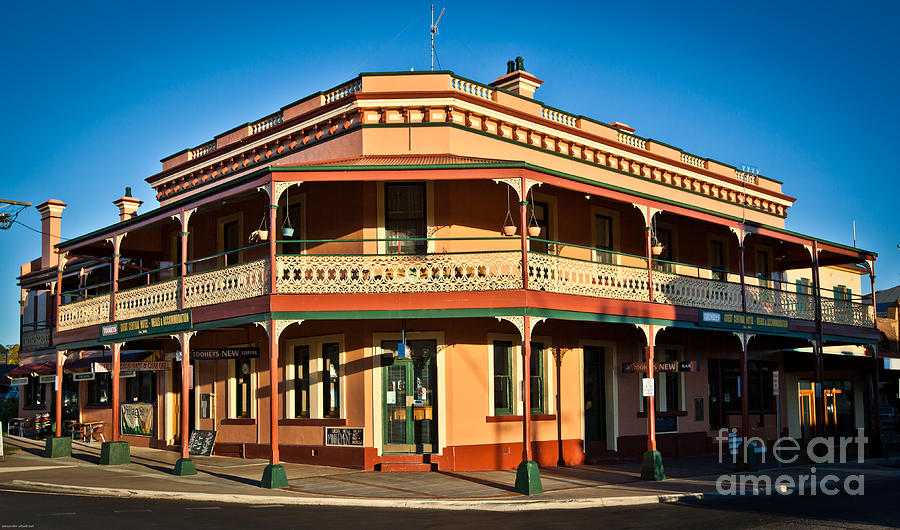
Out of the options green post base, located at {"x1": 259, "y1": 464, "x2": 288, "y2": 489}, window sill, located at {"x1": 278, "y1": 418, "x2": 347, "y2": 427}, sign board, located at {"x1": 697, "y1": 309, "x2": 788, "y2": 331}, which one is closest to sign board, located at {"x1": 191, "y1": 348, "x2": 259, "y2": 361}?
window sill, located at {"x1": 278, "y1": 418, "x2": 347, "y2": 427}

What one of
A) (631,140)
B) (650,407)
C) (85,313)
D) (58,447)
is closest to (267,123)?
(85,313)

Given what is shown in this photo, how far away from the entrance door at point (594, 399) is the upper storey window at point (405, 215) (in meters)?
5.68

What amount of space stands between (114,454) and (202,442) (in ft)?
8.48

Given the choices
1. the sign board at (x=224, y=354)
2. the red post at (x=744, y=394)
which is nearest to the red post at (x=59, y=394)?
the sign board at (x=224, y=354)

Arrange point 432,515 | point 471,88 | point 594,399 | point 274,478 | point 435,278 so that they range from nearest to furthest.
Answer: point 432,515 < point 274,478 < point 435,278 < point 471,88 < point 594,399

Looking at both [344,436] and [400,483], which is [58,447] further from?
[400,483]

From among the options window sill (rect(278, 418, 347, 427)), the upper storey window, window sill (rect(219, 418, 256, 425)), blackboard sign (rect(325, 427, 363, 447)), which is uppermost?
the upper storey window

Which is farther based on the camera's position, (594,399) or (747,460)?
(594,399)

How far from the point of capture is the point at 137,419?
89.2 ft

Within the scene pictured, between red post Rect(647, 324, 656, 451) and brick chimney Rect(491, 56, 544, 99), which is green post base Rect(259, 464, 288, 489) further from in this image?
brick chimney Rect(491, 56, 544, 99)

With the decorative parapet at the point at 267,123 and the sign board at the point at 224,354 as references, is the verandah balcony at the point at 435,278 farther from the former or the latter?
the decorative parapet at the point at 267,123

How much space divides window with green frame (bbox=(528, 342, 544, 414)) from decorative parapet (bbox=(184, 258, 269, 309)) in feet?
22.6

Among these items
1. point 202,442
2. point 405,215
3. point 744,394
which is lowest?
point 202,442

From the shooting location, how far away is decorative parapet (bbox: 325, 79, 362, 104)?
2164 centimetres
